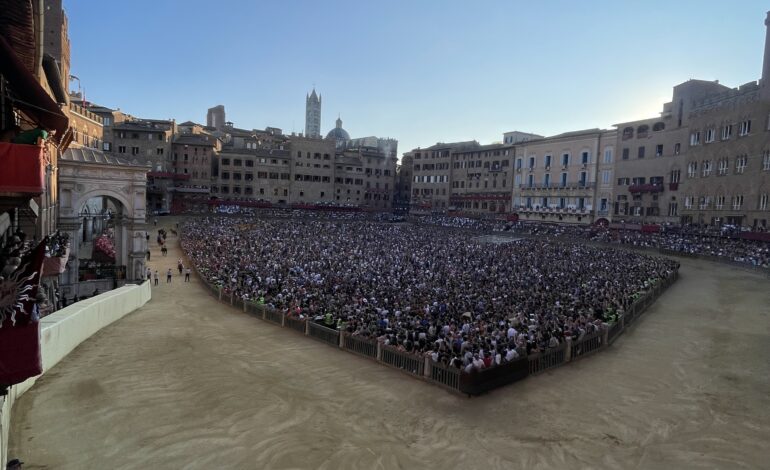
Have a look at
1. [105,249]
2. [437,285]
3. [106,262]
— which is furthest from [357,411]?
[105,249]

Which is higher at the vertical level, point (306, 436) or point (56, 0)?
point (56, 0)

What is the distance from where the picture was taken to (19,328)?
6168mm

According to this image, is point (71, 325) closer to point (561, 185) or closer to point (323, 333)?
point (323, 333)

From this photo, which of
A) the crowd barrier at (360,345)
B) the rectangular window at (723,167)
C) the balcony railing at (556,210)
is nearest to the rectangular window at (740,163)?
the rectangular window at (723,167)

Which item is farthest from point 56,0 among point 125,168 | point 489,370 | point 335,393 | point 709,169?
point 709,169

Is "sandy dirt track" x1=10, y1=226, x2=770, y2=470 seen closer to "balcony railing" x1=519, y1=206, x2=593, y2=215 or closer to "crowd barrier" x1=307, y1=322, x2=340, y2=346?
"crowd barrier" x1=307, y1=322, x2=340, y2=346

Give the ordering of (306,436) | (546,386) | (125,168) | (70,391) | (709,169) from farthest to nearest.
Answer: (709,169), (125,168), (546,386), (70,391), (306,436)

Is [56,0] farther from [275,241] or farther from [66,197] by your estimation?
[275,241]

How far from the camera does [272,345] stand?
16672mm

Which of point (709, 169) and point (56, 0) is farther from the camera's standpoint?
point (709, 169)

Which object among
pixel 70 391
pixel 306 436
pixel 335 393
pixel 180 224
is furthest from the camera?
pixel 180 224

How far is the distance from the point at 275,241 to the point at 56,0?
26.0 m

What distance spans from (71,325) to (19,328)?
998 centimetres

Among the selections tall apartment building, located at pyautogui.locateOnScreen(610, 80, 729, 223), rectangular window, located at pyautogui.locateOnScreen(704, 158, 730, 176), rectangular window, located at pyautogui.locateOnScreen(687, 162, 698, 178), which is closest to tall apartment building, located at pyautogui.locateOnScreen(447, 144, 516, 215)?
tall apartment building, located at pyautogui.locateOnScreen(610, 80, 729, 223)
